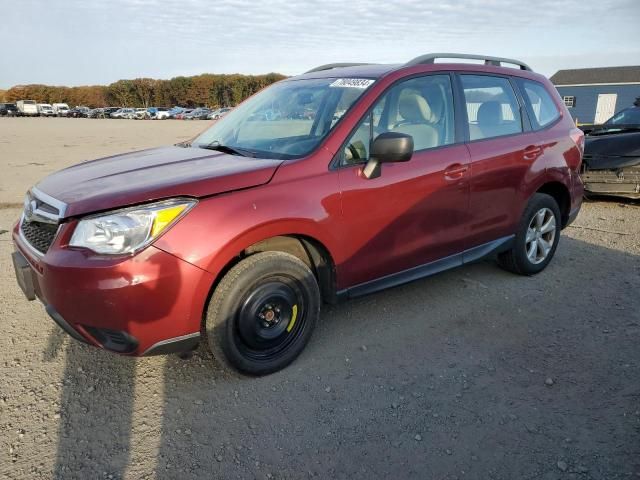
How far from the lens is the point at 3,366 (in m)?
3.18

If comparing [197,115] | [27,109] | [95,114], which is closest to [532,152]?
[197,115]

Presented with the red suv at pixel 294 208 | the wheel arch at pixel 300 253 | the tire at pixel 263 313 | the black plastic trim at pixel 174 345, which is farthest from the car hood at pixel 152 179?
the black plastic trim at pixel 174 345

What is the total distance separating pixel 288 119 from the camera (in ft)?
11.7

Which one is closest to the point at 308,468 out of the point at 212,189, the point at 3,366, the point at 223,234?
the point at 223,234

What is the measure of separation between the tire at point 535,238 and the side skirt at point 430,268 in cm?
16

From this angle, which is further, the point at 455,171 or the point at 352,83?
the point at 455,171

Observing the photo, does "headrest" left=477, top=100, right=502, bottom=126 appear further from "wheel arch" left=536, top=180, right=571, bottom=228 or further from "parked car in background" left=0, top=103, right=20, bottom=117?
"parked car in background" left=0, top=103, right=20, bottom=117

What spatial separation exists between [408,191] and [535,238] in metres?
1.92

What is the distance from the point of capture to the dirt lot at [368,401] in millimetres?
2355

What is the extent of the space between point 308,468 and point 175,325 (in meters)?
1.01

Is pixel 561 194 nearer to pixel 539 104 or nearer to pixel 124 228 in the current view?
pixel 539 104

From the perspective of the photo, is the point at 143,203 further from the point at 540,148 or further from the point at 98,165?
the point at 540,148

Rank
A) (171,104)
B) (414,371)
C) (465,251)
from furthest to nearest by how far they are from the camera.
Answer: (171,104), (465,251), (414,371)

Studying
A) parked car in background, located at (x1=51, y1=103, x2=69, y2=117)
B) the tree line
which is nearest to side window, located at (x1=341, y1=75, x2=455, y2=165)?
parked car in background, located at (x1=51, y1=103, x2=69, y2=117)
